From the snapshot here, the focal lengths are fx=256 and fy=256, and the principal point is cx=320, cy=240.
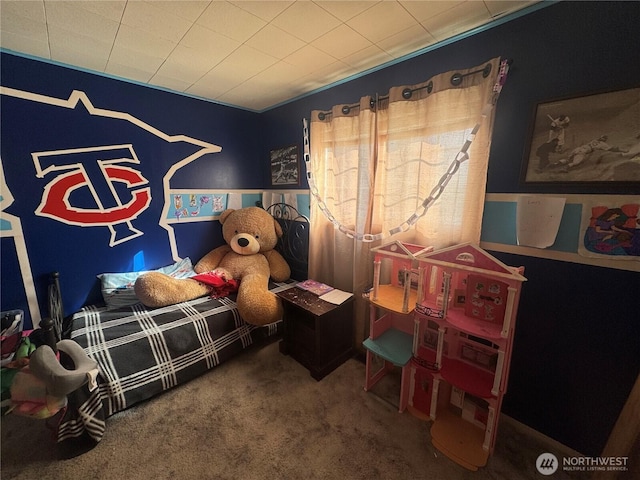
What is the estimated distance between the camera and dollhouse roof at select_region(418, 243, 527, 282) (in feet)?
3.96

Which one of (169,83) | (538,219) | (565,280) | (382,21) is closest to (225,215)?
Result: (169,83)

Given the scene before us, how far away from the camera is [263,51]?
5.46ft

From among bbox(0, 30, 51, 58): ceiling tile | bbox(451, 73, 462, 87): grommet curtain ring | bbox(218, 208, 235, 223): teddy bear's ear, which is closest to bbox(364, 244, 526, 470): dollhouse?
bbox(451, 73, 462, 87): grommet curtain ring

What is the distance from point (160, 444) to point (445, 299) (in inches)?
68.7

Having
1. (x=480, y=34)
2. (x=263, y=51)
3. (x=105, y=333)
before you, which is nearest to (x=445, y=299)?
(x=480, y=34)

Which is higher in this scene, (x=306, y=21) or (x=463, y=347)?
(x=306, y=21)

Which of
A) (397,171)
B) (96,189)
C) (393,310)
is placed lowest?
(393,310)

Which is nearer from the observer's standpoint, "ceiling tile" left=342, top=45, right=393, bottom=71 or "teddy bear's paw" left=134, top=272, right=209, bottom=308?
"ceiling tile" left=342, top=45, right=393, bottom=71

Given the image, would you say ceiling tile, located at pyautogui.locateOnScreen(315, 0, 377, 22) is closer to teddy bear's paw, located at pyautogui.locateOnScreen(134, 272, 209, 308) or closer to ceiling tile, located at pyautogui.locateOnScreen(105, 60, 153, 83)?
ceiling tile, located at pyautogui.locateOnScreen(105, 60, 153, 83)

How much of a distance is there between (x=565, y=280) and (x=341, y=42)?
1810mm

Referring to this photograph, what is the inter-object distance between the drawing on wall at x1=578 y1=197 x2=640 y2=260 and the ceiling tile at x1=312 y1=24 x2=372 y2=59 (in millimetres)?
1483

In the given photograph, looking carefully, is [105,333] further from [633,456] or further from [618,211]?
[618,211]

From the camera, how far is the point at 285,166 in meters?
2.79

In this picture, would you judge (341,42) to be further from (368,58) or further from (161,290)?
(161,290)
